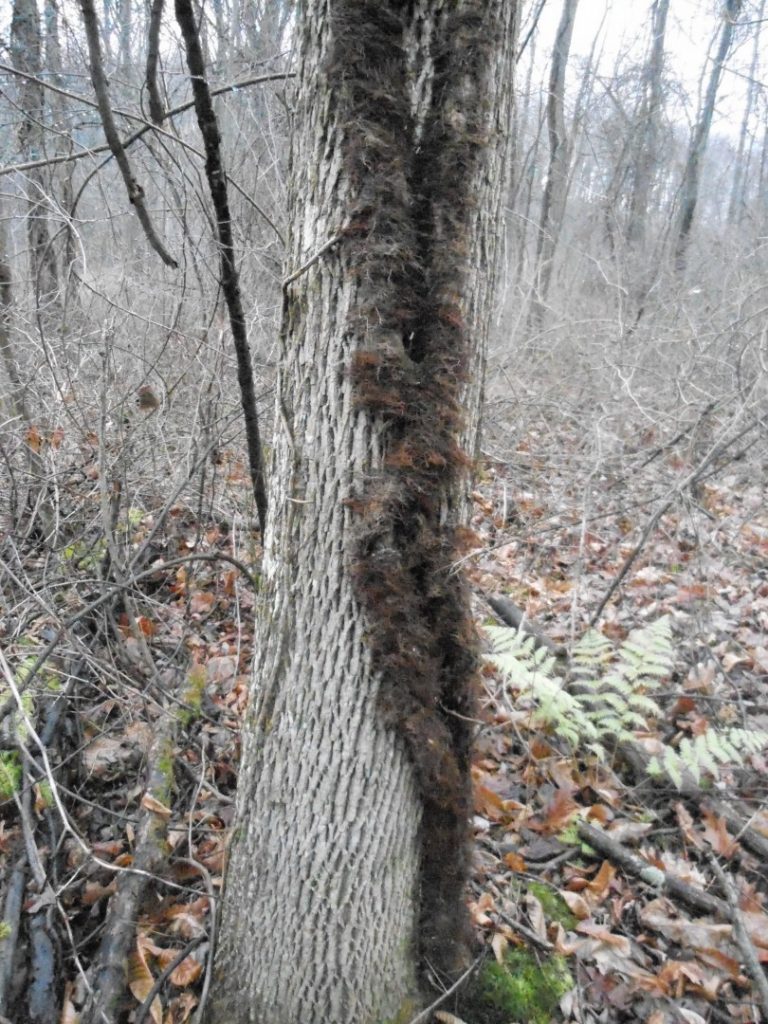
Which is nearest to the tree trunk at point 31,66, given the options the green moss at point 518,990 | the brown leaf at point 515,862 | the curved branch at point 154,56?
the curved branch at point 154,56

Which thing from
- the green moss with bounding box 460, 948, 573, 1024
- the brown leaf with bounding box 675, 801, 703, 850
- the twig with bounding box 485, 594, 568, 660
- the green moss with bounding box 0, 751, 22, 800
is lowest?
the green moss with bounding box 460, 948, 573, 1024

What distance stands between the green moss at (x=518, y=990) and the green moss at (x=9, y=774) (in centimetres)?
196

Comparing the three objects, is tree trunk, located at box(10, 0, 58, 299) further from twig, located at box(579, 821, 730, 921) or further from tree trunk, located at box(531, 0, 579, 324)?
tree trunk, located at box(531, 0, 579, 324)

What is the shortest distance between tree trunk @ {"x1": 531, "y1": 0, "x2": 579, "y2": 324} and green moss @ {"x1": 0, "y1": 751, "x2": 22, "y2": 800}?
33.0ft

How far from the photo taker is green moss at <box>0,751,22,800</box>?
2.71 metres

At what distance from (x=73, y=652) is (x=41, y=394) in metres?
2.18

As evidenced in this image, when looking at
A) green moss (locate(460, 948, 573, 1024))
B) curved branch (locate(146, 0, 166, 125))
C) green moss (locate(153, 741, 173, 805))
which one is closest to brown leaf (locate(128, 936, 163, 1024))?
green moss (locate(153, 741, 173, 805))

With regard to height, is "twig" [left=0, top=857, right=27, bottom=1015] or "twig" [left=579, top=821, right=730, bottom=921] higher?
"twig" [left=579, top=821, right=730, bottom=921]

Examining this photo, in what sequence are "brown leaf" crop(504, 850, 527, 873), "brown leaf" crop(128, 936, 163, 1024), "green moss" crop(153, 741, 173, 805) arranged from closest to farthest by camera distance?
1. "brown leaf" crop(128, 936, 163, 1024)
2. "brown leaf" crop(504, 850, 527, 873)
3. "green moss" crop(153, 741, 173, 805)

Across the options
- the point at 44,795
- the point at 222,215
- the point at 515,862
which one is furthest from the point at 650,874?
the point at 222,215

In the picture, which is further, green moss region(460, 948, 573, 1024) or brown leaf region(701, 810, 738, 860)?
brown leaf region(701, 810, 738, 860)

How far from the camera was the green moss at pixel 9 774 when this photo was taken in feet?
8.89

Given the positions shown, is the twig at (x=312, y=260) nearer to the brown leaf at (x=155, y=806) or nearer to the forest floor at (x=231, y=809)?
the forest floor at (x=231, y=809)

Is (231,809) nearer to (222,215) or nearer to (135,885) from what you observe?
(135,885)
